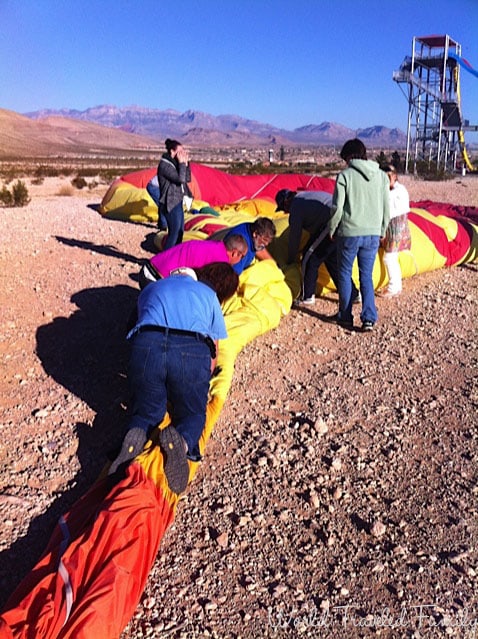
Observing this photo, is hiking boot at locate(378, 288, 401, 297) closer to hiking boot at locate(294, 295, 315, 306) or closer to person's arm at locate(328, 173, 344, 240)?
hiking boot at locate(294, 295, 315, 306)

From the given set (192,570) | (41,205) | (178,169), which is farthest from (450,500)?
(41,205)

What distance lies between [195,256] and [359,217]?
1576 mm

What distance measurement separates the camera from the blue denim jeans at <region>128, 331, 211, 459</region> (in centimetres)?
300

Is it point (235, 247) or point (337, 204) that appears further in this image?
point (337, 204)

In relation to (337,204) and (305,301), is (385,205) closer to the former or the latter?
(337,204)

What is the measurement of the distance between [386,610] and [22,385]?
8.99 ft

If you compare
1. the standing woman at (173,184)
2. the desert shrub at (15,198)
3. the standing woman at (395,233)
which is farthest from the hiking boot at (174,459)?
the desert shrub at (15,198)

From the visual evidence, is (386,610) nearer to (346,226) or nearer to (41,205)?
(346,226)

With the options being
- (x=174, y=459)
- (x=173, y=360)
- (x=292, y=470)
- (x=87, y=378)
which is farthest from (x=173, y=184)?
(x=174, y=459)

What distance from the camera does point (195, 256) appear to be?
402 centimetres

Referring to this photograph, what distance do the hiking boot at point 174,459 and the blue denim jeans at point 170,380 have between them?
0.64ft

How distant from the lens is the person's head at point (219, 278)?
3.58m

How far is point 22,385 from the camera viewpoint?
12.9ft

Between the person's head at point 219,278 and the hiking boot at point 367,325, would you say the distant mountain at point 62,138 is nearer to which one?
the hiking boot at point 367,325
